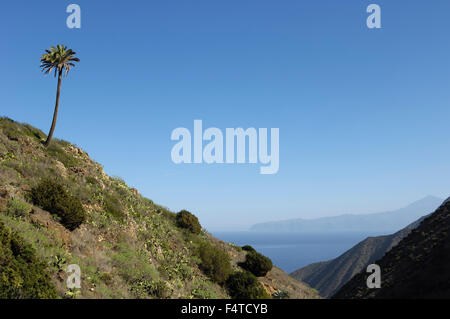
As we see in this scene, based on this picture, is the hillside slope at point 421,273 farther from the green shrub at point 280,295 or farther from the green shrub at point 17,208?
the green shrub at point 17,208

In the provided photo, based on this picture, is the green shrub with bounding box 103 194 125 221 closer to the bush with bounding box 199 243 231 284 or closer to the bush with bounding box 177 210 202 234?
the bush with bounding box 199 243 231 284

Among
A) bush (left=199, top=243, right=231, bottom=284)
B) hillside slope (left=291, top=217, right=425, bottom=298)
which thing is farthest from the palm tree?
hillside slope (left=291, top=217, right=425, bottom=298)

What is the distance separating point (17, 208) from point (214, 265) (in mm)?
14721

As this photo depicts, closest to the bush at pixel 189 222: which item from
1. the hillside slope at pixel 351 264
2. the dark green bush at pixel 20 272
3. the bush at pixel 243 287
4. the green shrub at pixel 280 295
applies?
the bush at pixel 243 287

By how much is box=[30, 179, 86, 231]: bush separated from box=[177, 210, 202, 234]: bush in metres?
13.0

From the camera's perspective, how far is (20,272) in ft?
30.7

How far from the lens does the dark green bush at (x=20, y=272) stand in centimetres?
873

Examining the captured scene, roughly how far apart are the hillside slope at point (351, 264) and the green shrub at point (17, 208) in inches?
4044

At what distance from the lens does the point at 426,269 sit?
1462 cm

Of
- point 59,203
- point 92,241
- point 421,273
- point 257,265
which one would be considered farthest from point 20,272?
point 257,265

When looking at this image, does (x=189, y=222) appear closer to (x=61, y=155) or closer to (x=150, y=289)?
(x=61, y=155)
